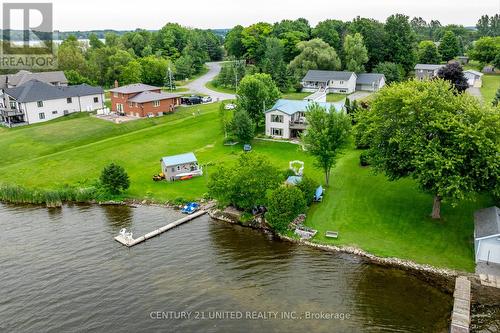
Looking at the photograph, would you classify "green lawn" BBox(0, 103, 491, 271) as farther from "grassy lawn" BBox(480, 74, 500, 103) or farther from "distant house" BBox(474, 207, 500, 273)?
"grassy lawn" BBox(480, 74, 500, 103)

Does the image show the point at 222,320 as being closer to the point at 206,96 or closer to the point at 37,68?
the point at 206,96

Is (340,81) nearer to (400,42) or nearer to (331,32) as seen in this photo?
(331,32)

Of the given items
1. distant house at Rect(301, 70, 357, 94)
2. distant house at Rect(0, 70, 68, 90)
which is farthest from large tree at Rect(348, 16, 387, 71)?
distant house at Rect(0, 70, 68, 90)

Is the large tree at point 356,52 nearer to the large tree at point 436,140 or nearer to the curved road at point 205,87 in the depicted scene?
the curved road at point 205,87

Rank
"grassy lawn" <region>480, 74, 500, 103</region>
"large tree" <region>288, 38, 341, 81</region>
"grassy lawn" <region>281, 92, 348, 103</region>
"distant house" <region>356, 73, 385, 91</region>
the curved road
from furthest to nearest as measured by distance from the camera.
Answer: "large tree" <region>288, 38, 341, 81</region>
"distant house" <region>356, 73, 385, 91</region>
the curved road
"grassy lawn" <region>281, 92, 348, 103</region>
"grassy lawn" <region>480, 74, 500, 103</region>

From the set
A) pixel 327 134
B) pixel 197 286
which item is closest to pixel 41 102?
pixel 327 134
